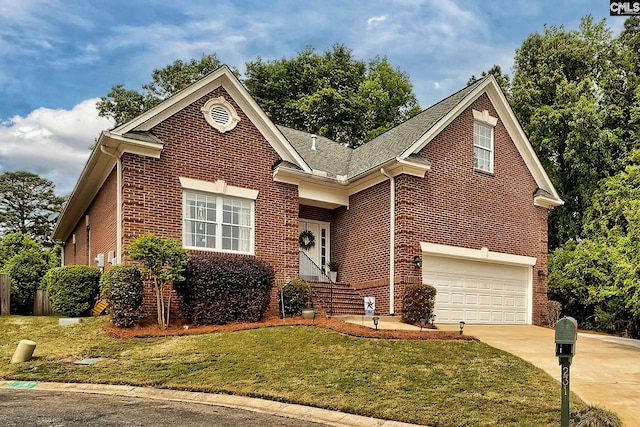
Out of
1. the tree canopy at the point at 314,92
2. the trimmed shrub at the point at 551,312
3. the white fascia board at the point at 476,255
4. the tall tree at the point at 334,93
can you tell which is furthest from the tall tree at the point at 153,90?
the trimmed shrub at the point at 551,312

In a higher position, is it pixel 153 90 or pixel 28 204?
pixel 153 90

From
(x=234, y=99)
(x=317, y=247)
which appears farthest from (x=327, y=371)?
(x=317, y=247)

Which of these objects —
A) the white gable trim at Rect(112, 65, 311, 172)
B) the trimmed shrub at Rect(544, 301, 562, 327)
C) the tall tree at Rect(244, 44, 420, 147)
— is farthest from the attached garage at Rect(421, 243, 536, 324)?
the tall tree at Rect(244, 44, 420, 147)

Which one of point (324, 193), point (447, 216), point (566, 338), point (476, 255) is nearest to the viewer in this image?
point (566, 338)

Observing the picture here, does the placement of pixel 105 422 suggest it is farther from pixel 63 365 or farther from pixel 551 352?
pixel 551 352

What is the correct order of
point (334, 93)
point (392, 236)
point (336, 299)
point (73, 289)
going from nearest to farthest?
point (73, 289)
point (392, 236)
point (336, 299)
point (334, 93)

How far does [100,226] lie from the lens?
16.6m

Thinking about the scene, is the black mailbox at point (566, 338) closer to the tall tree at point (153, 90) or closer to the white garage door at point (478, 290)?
the white garage door at point (478, 290)

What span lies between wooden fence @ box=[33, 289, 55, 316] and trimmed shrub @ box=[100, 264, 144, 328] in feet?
18.9

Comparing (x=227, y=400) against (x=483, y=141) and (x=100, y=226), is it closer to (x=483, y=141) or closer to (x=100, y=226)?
(x=100, y=226)

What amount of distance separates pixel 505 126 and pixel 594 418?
1450 cm

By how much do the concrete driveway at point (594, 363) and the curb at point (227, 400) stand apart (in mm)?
3368

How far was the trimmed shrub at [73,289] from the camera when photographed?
14039 millimetres

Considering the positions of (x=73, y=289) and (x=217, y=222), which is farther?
(x=217, y=222)
